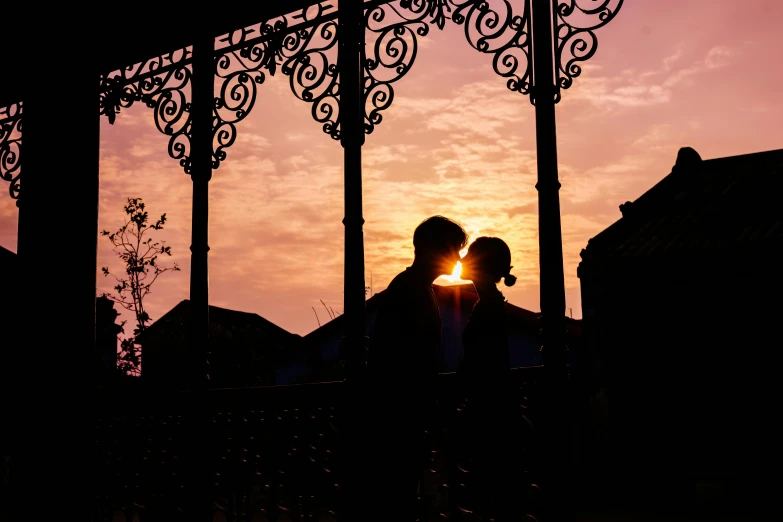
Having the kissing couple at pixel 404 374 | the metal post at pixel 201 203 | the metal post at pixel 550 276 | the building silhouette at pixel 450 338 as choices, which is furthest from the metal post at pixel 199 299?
the building silhouette at pixel 450 338

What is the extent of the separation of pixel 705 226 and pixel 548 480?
11.6 metres

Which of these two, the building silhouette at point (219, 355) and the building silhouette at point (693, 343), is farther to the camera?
the building silhouette at point (219, 355)

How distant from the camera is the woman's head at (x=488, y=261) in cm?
437

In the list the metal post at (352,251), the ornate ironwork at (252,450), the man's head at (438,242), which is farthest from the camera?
the metal post at (352,251)

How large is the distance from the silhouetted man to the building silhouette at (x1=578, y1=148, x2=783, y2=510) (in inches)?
448

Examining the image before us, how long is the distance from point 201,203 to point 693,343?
10.4 m

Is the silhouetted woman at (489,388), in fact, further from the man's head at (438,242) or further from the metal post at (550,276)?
the man's head at (438,242)

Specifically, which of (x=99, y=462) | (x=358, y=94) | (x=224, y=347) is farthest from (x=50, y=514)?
(x=224, y=347)

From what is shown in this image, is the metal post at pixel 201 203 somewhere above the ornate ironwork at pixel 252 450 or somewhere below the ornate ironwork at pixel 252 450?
above

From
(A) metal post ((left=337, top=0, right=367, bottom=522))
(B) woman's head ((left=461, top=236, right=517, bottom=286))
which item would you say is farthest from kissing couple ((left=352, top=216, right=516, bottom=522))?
(A) metal post ((left=337, top=0, right=367, bottom=522))

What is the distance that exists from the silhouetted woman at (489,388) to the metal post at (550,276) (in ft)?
0.78

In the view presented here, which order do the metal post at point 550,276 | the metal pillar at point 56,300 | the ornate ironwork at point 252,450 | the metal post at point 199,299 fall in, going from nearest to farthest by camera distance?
the metal pillar at point 56,300, the metal post at point 550,276, the ornate ironwork at point 252,450, the metal post at point 199,299

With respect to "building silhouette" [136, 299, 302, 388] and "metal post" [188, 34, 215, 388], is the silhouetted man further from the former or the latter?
"building silhouette" [136, 299, 302, 388]

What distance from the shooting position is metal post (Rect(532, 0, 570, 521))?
4652 millimetres
